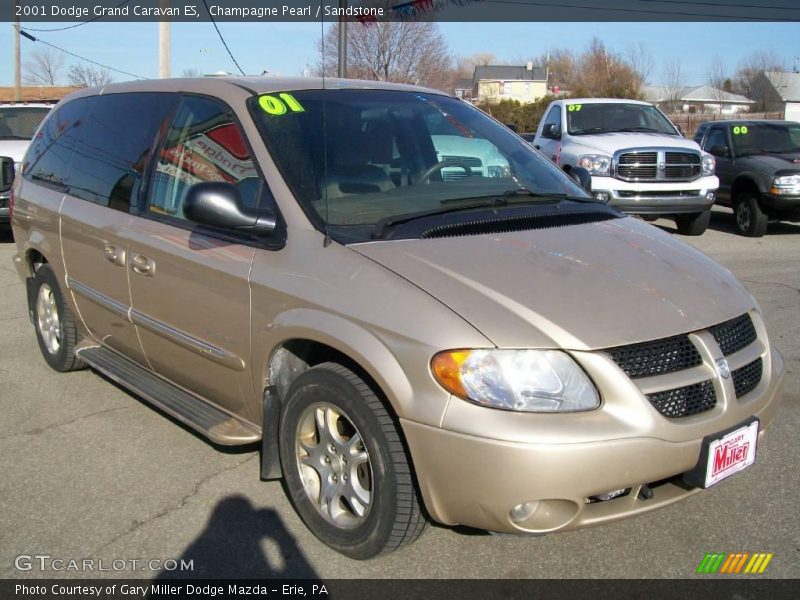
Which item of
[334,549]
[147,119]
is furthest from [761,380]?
[147,119]

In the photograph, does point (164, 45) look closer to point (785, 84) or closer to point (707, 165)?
point (707, 165)

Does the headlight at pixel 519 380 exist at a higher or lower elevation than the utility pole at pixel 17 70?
lower

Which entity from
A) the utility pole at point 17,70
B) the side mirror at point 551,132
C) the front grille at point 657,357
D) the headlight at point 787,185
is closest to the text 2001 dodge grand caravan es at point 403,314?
the front grille at point 657,357

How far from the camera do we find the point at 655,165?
10.7 metres

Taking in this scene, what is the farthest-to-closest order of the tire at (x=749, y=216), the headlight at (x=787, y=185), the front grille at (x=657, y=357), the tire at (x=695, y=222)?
1. the tire at (x=749, y=216)
2. the tire at (x=695, y=222)
3. the headlight at (x=787, y=185)
4. the front grille at (x=657, y=357)

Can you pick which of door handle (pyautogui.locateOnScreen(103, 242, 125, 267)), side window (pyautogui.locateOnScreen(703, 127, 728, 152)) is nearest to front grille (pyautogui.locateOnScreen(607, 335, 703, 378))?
door handle (pyautogui.locateOnScreen(103, 242, 125, 267))

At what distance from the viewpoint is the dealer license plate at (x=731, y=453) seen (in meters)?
2.69

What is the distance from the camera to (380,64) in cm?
2466

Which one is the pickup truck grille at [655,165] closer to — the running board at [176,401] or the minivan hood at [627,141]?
the minivan hood at [627,141]

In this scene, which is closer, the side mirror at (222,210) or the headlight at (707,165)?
the side mirror at (222,210)

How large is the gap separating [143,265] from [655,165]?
27.9ft

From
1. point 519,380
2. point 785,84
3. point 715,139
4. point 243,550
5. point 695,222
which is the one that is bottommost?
point 243,550

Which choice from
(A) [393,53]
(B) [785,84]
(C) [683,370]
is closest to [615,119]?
(C) [683,370]

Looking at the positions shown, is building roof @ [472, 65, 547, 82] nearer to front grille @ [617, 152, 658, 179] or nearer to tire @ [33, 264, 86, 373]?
front grille @ [617, 152, 658, 179]
